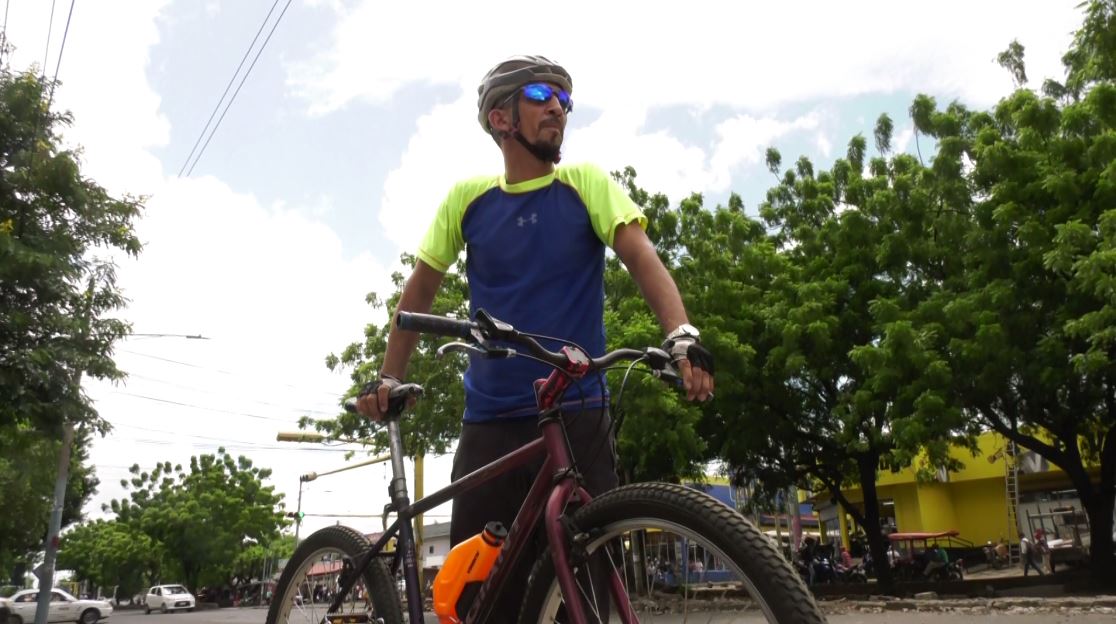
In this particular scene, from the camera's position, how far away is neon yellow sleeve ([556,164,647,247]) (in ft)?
8.00

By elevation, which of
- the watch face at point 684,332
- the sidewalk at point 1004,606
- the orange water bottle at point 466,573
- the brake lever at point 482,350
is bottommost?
the sidewalk at point 1004,606

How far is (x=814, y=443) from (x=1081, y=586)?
6235 mm

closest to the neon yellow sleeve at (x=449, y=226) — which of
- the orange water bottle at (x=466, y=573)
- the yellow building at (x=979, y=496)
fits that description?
the orange water bottle at (x=466, y=573)

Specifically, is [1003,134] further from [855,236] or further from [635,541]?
[635,541]

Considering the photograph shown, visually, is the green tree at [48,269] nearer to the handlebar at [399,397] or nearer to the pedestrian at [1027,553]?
the handlebar at [399,397]

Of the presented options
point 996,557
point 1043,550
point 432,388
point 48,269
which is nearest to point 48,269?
point 48,269

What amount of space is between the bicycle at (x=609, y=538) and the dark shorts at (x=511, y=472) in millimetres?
65

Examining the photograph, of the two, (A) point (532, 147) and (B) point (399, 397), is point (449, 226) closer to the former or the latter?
(A) point (532, 147)

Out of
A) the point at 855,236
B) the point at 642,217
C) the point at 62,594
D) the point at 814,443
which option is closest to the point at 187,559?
the point at 62,594

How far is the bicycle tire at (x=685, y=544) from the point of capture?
1.57 m

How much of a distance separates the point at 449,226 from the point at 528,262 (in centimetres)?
32

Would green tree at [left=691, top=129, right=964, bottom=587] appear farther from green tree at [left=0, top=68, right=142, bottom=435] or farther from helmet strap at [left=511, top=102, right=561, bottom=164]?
helmet strap at [left=511, top=102, right=561, bottom=164]

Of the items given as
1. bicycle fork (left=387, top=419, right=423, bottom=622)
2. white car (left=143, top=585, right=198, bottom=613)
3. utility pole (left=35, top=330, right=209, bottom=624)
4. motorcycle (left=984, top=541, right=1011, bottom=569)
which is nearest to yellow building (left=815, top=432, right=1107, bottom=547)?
motorcycle (left=984, top=541, right=1011, bottom=569)

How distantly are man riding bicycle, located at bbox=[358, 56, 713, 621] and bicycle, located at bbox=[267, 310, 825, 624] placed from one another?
0.12 metres
